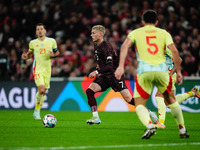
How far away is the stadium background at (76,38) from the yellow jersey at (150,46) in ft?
32.1

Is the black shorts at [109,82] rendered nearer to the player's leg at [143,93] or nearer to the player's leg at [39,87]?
the player's leg at [39,87]

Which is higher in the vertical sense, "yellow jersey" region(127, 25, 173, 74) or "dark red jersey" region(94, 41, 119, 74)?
"yellow jersey" region(127, 25, 173, 74)

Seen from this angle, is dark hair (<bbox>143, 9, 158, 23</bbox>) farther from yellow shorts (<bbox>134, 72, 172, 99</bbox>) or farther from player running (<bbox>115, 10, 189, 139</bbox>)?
yellow shorts (<bbox>134, 72, 172, 99</bbox>)

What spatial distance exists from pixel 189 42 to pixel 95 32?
9.08 m

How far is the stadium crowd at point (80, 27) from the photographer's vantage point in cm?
1912

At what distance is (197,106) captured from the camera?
16.9m

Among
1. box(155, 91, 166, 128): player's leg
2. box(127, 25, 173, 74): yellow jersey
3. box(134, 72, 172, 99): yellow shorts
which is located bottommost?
box(155, 91, 166, 128): player's leg

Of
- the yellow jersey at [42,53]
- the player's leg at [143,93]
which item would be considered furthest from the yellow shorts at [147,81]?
the yellow jersey at [42,53]

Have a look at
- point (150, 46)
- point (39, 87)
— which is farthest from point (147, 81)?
point (39, 87)

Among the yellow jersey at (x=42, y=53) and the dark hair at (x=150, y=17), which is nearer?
the dark hair at (x=150, y=17)

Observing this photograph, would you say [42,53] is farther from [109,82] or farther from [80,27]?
[80,27]

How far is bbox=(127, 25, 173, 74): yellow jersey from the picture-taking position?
751 centimetres

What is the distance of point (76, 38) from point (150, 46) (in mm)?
14604

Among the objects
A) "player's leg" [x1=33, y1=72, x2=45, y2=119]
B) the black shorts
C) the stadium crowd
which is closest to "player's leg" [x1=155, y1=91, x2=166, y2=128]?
the black shorts
